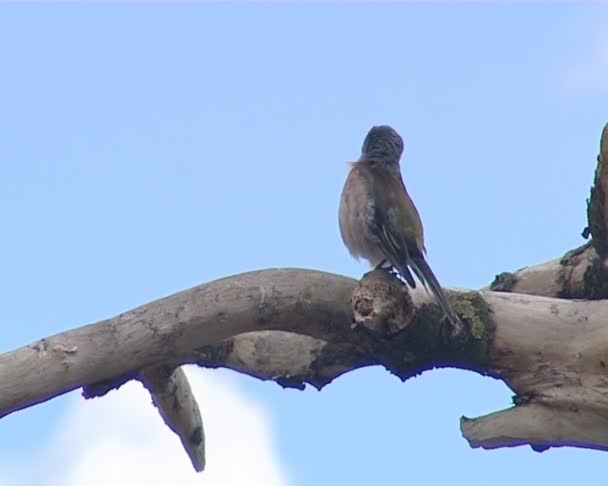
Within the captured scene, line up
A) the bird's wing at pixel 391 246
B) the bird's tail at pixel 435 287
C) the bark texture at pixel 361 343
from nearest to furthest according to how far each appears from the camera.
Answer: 1. the bark texture at pixel 361 343
2. the bird's tail at pixel 435 287
3. the bird's wing at pixel 391 246

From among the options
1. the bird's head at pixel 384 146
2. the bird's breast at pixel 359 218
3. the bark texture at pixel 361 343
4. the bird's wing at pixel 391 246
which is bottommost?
the bark texture at pixel 361 343

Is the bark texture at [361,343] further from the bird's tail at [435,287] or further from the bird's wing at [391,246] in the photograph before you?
the bird's wing at [391,246]

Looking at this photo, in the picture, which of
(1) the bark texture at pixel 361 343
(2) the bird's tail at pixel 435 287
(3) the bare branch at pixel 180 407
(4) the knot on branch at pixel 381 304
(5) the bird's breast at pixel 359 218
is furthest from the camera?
(5) the bird's breast at pixel 359 218

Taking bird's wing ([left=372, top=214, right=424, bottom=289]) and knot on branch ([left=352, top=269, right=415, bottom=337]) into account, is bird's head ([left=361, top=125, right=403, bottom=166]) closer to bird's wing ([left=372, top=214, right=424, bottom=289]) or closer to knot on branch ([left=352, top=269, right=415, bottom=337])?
bird's wing ([left=372, top=214, right=424, bottom=289])

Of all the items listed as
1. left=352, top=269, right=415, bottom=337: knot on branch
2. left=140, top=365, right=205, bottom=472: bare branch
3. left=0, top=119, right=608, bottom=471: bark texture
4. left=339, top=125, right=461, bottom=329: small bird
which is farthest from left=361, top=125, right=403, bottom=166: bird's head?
left=140, top=365, right=205, bottom=472: bare branch

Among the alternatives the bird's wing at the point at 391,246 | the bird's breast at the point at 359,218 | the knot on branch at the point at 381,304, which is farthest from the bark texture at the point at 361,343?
the bird's breast at the point at 359,218

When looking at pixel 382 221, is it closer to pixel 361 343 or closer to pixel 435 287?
pixel 435 287

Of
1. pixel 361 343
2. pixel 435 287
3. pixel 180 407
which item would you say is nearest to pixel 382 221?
pixel 435 287

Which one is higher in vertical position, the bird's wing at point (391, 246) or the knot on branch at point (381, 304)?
the bird's wing at point (391, 246)

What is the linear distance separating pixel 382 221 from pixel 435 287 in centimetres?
69

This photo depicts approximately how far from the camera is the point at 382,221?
260 inches

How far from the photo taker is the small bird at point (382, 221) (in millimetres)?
6371

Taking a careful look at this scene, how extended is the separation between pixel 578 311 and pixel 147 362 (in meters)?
2.28

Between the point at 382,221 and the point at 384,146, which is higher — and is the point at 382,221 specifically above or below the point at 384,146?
below
